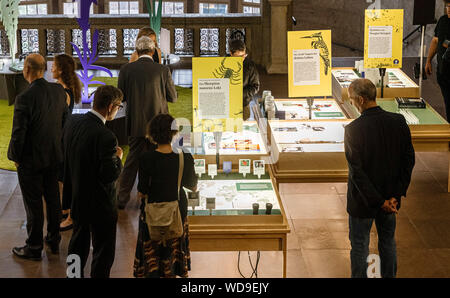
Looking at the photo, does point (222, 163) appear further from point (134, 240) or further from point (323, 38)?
point (323, 38)

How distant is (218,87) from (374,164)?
149 centimetres

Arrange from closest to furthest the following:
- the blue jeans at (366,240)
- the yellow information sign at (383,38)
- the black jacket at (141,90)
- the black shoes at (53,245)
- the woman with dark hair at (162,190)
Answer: the woman with dark hair at (162,190), the blue jeans at (366,240), the black shoes at (53,245), the black jacket at (141,90), the yellow information sign at (383,38)

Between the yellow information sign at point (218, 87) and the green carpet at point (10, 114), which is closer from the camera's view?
the yellow information sign at point (218, 87)

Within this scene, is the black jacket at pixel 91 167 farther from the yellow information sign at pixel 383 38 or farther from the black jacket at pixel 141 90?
the yellow information sign at pixel 383 38

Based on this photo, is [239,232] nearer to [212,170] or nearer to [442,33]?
[212,170]

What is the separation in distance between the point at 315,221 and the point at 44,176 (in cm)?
249

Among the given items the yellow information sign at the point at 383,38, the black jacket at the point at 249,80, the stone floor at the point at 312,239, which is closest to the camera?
the stone floor at the point at 312,239

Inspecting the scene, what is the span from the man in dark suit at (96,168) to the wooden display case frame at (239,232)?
1.94 ft

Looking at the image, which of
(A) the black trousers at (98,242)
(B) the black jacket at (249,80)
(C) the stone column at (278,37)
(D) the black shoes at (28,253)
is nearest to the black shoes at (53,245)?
(D) the black shoes at (28,253)

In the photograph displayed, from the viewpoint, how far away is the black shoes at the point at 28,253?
5984 millimetres

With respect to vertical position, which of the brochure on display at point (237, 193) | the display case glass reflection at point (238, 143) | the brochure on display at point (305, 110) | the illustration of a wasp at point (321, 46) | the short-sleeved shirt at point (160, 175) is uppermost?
the illustration of a wasp at point (321, 46)

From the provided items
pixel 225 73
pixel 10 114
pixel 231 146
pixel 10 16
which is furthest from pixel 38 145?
pixel 10 16

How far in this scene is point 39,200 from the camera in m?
5.93

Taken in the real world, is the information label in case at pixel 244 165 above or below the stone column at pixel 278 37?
below
